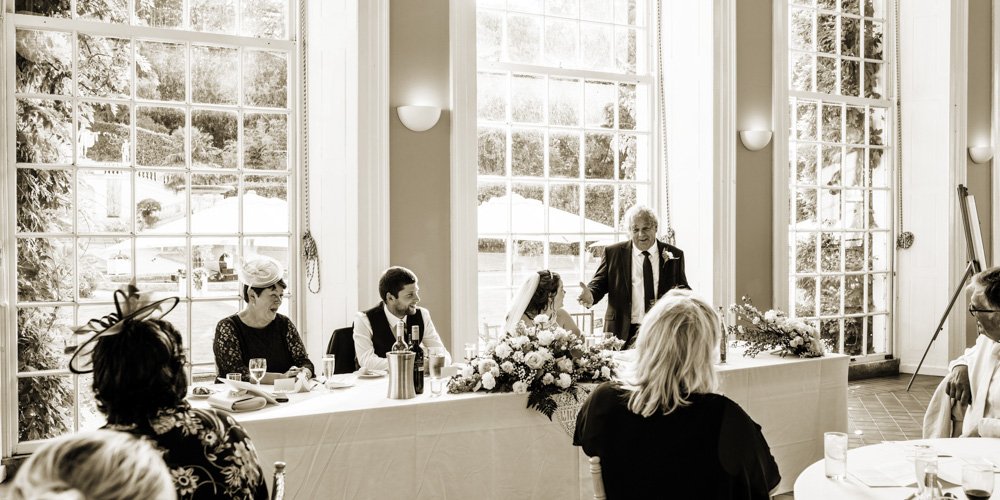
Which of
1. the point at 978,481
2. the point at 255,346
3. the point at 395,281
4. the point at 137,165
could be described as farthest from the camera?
the point at 137,165

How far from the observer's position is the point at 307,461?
3.16 metres

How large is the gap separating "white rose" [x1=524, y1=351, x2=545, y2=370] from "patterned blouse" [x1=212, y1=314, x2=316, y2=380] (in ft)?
3.80

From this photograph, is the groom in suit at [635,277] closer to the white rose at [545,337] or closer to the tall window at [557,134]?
the tall window at [557,134]

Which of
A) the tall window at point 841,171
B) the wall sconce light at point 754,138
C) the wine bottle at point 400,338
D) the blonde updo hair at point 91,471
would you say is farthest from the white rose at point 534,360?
the tall window at point 841,171

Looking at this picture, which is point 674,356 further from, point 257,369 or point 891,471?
point 257,369

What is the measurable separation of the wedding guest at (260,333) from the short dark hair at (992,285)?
9.71ft

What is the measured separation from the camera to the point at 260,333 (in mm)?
4039

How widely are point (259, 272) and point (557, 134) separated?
341 centimetres

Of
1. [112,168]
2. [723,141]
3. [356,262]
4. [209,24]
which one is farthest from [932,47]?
[112,168]

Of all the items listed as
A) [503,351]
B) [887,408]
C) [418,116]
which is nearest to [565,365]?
[503,351]

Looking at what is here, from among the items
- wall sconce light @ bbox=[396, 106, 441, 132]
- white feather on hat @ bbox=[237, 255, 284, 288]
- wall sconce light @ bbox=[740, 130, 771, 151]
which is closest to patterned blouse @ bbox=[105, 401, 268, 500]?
white feather on hat @ bbox=[237, 255, 284, 288]

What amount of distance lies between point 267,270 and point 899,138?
282 inches

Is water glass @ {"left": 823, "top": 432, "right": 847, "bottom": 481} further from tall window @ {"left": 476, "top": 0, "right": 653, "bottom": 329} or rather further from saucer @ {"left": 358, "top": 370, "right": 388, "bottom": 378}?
tall window @ {"left": 476, "top": 0, "right": 653, "bottom": 329}

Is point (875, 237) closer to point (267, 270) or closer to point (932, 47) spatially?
point (932, 47)
